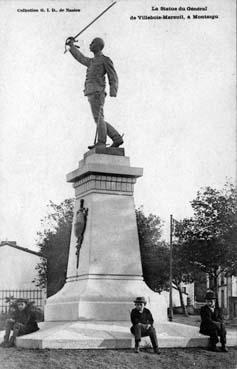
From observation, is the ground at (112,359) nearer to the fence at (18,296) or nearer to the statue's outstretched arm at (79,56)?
the statue's outstretched arm at (79,56)

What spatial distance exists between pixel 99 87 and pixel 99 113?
498 millimetres

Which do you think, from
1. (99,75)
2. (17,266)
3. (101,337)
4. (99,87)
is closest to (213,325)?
(101,337)

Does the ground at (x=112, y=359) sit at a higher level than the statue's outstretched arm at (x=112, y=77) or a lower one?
lower

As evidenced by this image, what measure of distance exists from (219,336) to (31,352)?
3.09 m

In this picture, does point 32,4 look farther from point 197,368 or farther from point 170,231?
point 170,231

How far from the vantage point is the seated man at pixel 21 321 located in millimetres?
9917

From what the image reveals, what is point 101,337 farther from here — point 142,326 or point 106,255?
point 106,255

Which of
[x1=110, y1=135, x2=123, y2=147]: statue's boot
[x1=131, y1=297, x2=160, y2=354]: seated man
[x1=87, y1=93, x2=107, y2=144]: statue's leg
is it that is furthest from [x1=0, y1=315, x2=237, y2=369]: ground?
[x1=87, y1=93, x2=107, y2=144]: statue's leg

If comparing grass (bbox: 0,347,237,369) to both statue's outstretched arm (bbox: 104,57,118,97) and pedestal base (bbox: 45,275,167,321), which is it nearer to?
pedestal base (bbox: 45,275,167,321)

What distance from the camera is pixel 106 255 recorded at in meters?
10.8

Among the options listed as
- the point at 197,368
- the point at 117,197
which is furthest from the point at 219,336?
the point at 117,197

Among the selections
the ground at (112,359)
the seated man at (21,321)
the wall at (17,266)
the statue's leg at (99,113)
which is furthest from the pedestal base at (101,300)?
the wall at (17,266)

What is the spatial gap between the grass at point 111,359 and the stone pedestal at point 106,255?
1.31 metres

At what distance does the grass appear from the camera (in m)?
8.32
